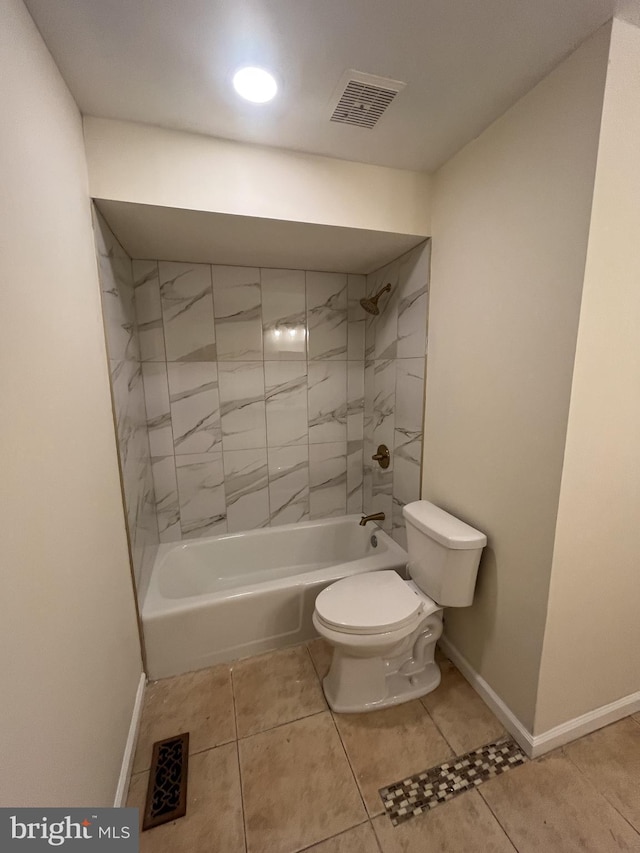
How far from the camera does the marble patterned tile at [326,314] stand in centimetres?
233

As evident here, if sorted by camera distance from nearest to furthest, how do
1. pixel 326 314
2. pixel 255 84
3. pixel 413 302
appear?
pixel 255 84
pixel 413 302
pixel 326 314

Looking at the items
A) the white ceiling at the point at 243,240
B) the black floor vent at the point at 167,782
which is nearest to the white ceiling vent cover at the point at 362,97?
the white ceiling at the point at 243,240

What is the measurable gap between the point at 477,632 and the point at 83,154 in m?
2.40

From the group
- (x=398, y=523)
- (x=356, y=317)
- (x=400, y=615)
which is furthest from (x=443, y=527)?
(x=356, y=317)

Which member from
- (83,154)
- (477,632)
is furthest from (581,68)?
(477,632)

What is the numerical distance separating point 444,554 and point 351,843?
0.94 m

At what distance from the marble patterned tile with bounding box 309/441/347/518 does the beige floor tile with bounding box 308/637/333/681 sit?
0.88 meters

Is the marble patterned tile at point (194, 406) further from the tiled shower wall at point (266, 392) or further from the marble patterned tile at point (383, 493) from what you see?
the marble patterned tile at point (383, 493)

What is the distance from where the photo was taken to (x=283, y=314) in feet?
7.50

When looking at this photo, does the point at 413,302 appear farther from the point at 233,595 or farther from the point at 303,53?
the point at 233,595

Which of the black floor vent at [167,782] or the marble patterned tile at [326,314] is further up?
the marble patterned tile at [326,314]


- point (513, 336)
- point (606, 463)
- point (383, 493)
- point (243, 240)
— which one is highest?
point (243, 240)

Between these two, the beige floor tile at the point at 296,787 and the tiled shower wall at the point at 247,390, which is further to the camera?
the tiled shower wall at the point at 247,390

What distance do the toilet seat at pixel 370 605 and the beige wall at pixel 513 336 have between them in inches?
12.3
